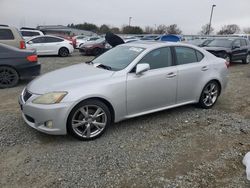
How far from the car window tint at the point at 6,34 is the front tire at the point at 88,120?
7.47 m

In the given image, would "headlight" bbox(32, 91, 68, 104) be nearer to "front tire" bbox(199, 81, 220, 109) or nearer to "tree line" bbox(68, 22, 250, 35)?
"front tire" bbox(199, 81, 220, 109)

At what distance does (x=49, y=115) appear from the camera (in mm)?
3453

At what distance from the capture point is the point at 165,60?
4.55 meters

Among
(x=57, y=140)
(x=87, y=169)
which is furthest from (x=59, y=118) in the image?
(x=87, y=169)

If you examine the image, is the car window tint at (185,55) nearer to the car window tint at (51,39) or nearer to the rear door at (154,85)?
the rear door at (154,85)

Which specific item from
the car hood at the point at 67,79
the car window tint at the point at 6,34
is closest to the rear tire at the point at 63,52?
the car window tint at the point at 6,34

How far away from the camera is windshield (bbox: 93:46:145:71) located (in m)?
4.23

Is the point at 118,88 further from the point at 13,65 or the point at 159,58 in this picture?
the point at 13,65

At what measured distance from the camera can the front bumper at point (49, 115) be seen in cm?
345

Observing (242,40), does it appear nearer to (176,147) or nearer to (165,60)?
(165,60)

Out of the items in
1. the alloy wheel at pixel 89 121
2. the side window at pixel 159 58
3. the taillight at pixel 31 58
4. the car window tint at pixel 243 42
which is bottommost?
the alloy wheel at pixel 89 121

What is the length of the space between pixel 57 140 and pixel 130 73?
1.58 metres

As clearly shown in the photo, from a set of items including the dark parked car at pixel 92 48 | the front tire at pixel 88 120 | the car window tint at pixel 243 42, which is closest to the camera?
the front tire at pixel 88 120

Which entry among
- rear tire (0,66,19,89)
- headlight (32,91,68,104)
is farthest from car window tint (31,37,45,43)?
headlight (32,91,68,104)
